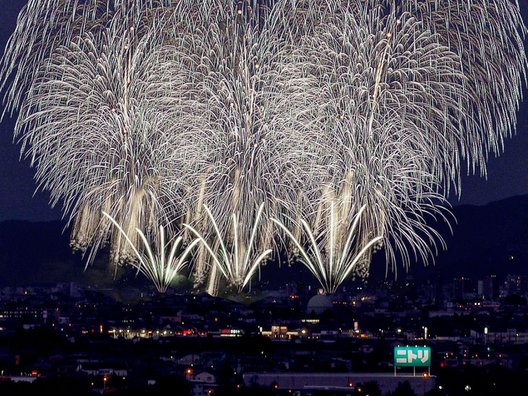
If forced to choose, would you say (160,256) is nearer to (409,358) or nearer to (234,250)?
(234,250)

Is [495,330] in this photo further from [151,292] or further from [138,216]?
[138,216]

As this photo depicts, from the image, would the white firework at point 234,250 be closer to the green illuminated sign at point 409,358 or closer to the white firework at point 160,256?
the white firework at point 160,256

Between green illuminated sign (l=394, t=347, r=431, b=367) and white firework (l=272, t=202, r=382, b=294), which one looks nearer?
white firework (l=272, t=202, r=382, b=294)

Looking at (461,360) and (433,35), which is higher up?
(433,35)

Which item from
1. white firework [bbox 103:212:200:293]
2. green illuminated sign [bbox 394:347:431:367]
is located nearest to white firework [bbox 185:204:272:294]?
Answer: white firework [bbox 103:212:200:293]

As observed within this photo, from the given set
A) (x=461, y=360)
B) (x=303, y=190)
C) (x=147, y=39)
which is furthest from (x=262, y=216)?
(x=461, y=360)

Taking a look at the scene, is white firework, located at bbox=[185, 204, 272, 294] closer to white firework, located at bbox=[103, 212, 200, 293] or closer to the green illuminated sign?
white firework, located at bbox=[103, 212, 200, 293]

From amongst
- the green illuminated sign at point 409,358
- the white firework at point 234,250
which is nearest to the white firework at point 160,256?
the white firework at point 234,250

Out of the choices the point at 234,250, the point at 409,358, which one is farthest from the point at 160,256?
the point at 409,358
